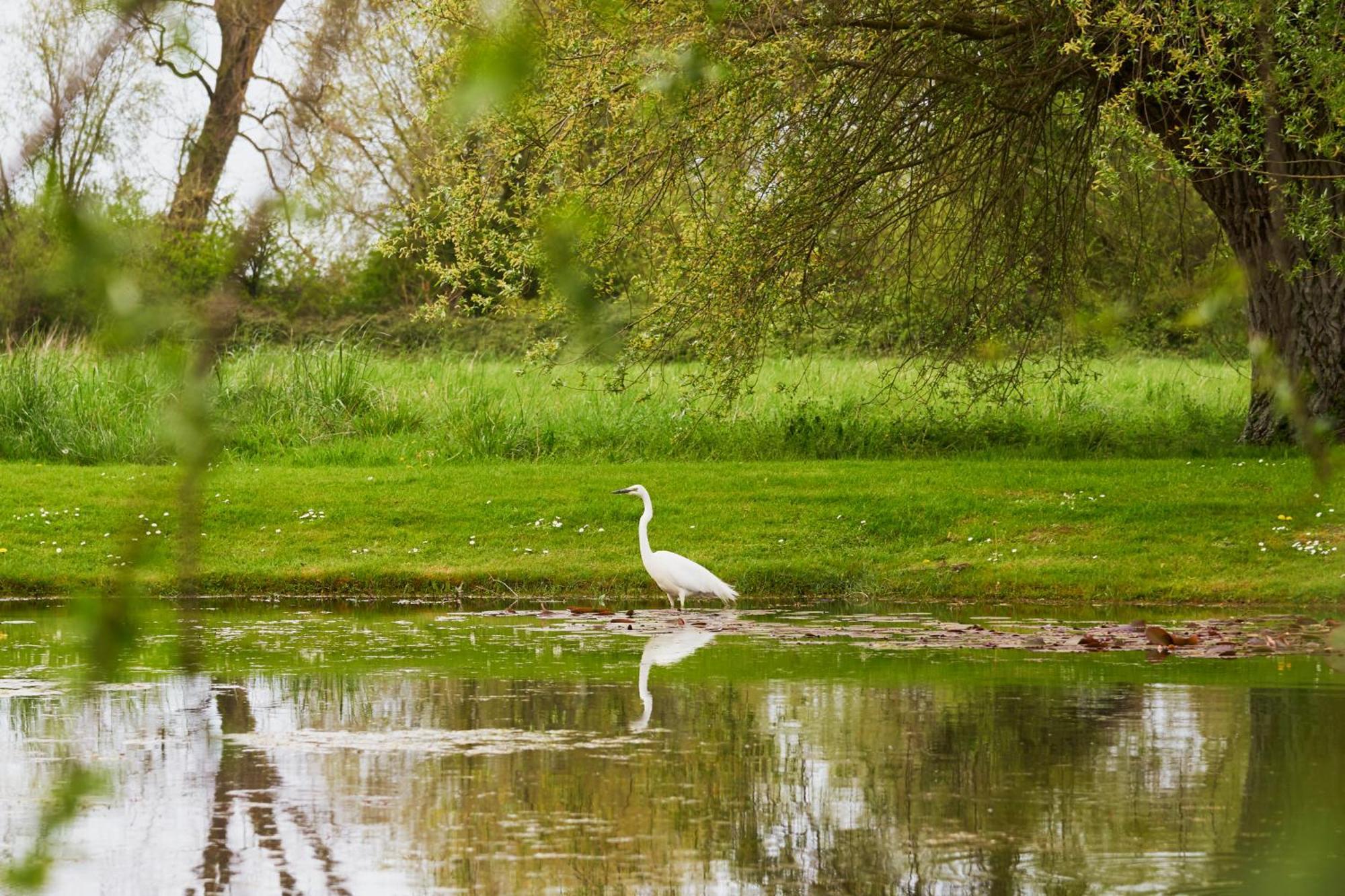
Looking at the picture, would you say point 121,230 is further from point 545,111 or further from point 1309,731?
point 545,111

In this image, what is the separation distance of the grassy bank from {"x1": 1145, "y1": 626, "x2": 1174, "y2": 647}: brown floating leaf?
2.66 m

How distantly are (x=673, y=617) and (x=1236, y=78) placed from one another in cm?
690

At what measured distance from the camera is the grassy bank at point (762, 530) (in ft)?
43.9

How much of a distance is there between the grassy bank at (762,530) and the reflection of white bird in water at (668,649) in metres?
2.62

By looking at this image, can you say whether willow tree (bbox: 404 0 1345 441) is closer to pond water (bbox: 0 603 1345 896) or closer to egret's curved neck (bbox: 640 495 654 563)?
egret's curved neck (bbox: 640 495 654 563)

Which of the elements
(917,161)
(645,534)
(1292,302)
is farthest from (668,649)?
(1292,302)

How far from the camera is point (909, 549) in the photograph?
46.6 ft

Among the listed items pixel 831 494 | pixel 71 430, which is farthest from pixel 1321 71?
pixel 71 430

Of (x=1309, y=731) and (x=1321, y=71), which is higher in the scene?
(x=1321, y=71)

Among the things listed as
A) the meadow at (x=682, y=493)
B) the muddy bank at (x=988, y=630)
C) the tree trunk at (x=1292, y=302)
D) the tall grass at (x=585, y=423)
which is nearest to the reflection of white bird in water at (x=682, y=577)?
the muddy bank at (x=988, y=630)

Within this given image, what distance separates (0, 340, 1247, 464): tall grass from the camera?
60.1 feet

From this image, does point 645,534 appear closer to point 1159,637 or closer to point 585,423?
point 1159,637

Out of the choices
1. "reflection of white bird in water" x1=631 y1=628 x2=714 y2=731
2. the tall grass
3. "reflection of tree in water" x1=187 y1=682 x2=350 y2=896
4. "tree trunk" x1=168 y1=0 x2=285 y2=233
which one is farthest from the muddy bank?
"tree trunk" x1=168 y1=0 x2=285 y2=233

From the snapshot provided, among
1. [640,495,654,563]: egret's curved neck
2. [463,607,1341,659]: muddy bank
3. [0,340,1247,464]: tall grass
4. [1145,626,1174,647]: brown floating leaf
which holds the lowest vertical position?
[463,607,1341,659]: muddy bank
